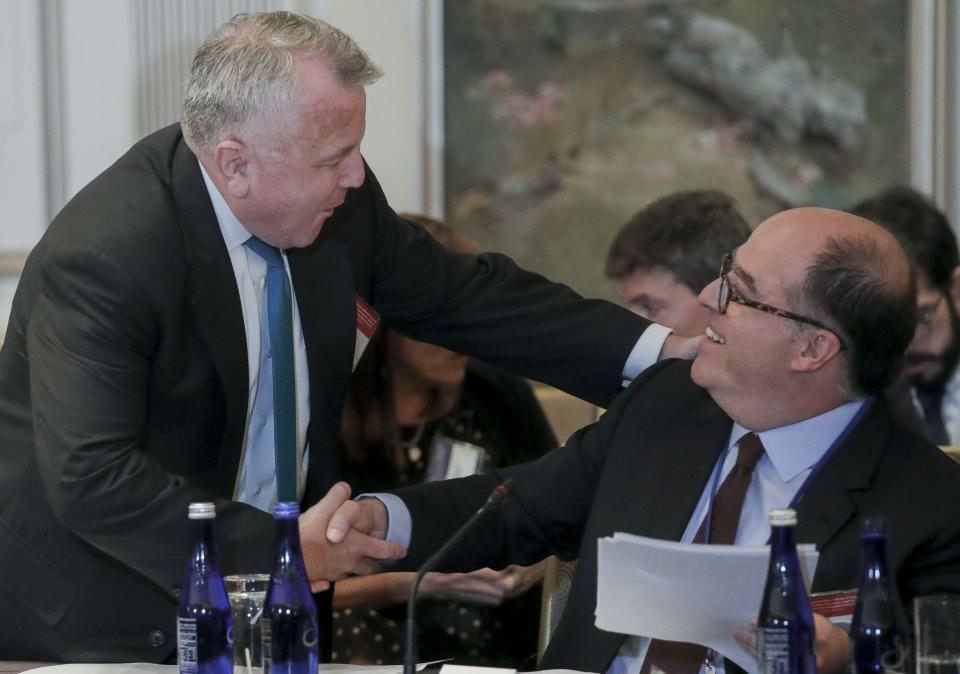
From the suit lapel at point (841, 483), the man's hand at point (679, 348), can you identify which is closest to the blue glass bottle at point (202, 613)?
the suit lapel at point (841, 483)

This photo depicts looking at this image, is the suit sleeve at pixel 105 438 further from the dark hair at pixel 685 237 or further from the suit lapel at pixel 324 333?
the dark hair at pixel 685 237

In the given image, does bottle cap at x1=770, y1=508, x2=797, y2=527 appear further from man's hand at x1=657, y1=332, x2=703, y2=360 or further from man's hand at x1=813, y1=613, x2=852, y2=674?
man's hand at x1=657, y1=332, x2=703, y2=360

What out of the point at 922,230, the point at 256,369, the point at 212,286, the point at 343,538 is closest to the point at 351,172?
the point at 212,286

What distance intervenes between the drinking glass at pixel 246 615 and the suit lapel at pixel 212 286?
2.03 ft

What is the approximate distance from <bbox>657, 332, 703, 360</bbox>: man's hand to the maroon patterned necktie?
36cm

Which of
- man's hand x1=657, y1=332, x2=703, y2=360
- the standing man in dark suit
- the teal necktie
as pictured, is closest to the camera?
→ the standing man in dark suit

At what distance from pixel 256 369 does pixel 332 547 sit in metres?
0.48

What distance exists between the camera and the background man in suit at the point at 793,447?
2521mm

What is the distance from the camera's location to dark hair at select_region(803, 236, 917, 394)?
8.62 ft

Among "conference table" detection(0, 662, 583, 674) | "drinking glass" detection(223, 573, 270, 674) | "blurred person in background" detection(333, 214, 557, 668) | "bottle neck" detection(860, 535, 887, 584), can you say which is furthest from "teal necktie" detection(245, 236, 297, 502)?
"bottle neck" detection(860, 535, 887, 584)

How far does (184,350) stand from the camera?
2.75 metres

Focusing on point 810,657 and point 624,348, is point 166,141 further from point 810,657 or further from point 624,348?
point 810,657

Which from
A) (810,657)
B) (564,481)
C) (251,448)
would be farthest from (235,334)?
(810,657)

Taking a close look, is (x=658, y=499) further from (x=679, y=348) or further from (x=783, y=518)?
(x=783, y=518)
